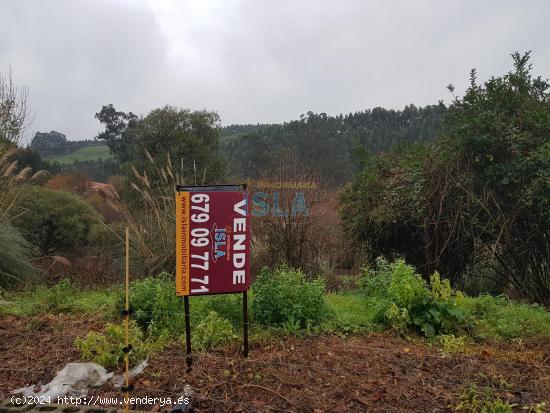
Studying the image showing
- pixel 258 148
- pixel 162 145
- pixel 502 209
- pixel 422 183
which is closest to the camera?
pixel 502 209

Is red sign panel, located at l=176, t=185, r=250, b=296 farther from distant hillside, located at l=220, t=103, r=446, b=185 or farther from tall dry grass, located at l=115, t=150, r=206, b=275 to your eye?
distant hillside, located at l=220, t=103, r=446, b=185

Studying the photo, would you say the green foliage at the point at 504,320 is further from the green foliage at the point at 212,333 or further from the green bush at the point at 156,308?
the green bush at the point at 156,308

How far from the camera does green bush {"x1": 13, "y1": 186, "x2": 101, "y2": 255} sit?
10.7 metres

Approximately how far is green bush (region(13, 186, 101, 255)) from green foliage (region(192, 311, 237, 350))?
305 inches

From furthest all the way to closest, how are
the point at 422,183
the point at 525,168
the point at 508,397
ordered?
1. the point at 422,183
2. the point at 525,168
3. the point at 508,397

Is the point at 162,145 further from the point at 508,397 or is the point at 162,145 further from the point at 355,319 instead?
the point at 508,397

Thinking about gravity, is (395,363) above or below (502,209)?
below

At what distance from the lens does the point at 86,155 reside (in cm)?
4244

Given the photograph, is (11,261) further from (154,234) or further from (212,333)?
(212,333)

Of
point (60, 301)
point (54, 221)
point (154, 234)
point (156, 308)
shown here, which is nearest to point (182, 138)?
point (54, 221)

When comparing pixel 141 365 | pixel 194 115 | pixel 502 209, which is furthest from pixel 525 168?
pixel 194 115

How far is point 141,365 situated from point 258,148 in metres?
23.9

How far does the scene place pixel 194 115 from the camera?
15.2 meters

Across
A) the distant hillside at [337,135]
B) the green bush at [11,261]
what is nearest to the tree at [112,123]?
the distant hillside at [337,135]
